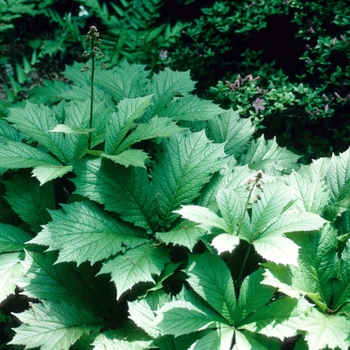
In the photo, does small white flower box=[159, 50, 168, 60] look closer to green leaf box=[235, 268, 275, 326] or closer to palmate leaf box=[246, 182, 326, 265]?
palmate leaf box=[246, 182, 326, 265]

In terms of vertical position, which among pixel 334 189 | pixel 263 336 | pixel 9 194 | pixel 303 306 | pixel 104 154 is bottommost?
pixel 263 336

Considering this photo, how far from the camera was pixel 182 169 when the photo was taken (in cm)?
186

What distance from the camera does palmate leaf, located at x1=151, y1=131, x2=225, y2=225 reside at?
183cm

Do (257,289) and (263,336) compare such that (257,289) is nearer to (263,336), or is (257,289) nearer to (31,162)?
(263,336)

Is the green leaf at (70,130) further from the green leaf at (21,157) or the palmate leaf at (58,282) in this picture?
the palmate leaf at (58,282)

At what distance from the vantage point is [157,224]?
1.86 metres


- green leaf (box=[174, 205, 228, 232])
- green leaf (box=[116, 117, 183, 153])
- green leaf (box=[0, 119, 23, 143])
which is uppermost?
green leaf (box=[0, 119, 23, 143])

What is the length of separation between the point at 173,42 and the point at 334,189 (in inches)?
84.6

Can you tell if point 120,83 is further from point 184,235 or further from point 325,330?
point 325,330

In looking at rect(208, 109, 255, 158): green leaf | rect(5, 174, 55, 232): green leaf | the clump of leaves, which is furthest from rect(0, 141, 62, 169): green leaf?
rect(208, 109, 255, 158): green leaf

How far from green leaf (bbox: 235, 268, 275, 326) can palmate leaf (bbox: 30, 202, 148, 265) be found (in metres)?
0.47

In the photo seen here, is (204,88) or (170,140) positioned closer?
(170,140)

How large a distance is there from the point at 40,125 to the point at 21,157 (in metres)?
0.20

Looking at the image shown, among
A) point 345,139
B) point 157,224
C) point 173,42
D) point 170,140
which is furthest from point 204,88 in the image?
point 157,224
